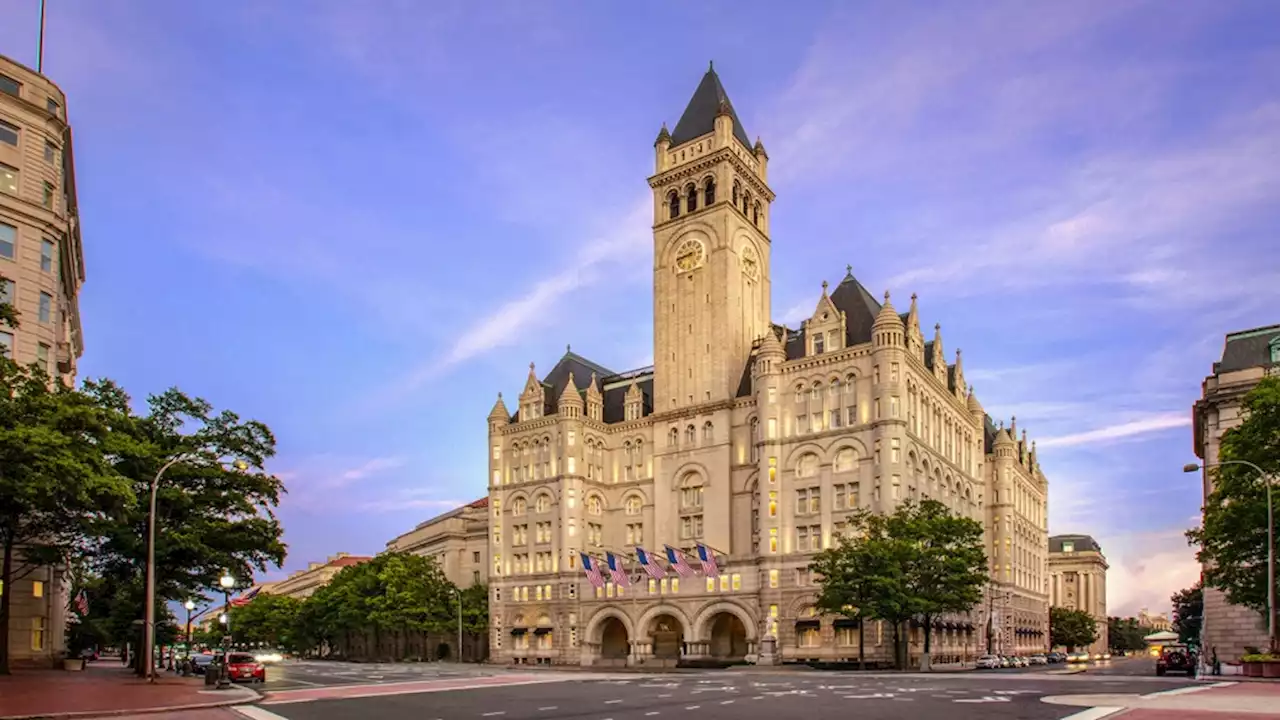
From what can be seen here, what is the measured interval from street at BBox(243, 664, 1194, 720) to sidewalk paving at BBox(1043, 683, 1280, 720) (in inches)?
49.4

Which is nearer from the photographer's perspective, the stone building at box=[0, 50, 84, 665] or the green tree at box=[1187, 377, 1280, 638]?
the green tree at box=[1187, 377, 1280, 638]

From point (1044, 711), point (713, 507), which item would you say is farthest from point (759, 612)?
point (1044, 711)

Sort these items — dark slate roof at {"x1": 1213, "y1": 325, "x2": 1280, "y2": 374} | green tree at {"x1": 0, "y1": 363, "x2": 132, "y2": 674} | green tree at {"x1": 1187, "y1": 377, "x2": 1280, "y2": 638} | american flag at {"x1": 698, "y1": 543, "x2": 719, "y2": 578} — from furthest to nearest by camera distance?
american flag at {"x1": 698, "y1": 543, "x2": 719, "y2": 578} < dark slate roof at {"x1": 1213, "y1": 325, "x2": 1280, "y2": 374} < green tree at {"x1": 1187, "y1": 377, "x2": 1280, "y2": 638} < green tree at {"x1": 0, "y1": 363, "x2": 132, "y2": 674}

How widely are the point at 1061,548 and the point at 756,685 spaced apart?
552ft

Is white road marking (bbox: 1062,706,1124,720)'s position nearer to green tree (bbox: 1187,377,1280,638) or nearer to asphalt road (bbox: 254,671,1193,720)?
asphalt road (bbox: 254,671,1193,720)

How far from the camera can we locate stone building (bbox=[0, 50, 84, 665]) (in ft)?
159

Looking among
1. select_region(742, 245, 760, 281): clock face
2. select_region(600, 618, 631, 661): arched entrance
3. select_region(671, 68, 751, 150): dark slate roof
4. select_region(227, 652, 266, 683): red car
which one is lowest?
select_region(600, 618, 631, 661): arched entrance

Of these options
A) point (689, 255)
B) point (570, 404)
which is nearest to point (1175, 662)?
point (689, 255)

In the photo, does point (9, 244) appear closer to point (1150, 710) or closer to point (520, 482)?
point (1150, 710)

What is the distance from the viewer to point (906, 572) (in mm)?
66000

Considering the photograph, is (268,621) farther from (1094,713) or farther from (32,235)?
(1094,713)

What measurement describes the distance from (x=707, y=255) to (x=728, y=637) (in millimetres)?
36516

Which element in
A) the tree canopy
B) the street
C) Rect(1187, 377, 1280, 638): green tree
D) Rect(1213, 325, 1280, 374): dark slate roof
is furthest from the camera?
the tree canopy

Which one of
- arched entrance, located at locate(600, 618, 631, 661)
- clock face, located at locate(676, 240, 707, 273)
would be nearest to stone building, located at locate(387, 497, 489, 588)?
arched entrance, located at locate(600, 618, 631, 661)
